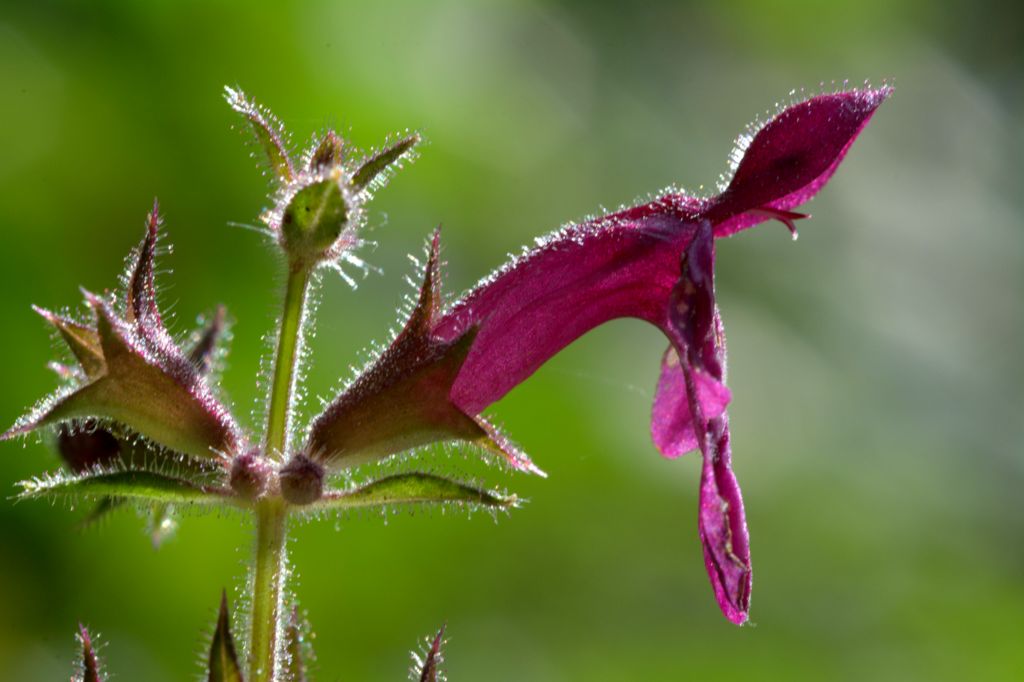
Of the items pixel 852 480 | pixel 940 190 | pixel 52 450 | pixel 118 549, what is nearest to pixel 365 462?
pixel 52 450

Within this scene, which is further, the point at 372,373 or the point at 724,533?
the point at 372,373

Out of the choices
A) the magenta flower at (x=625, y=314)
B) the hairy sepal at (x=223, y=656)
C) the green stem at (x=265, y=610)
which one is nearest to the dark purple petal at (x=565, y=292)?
the magenta flower at (x=625, y=314)

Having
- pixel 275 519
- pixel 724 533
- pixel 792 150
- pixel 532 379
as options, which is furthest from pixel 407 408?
pixel 532 379

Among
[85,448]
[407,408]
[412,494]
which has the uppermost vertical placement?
[85,448]

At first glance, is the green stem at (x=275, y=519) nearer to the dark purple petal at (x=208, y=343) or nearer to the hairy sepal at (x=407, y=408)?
the hairy sepal at (x=407, y=408)

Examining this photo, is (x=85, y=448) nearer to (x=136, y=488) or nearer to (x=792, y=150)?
(x=136, y=488)

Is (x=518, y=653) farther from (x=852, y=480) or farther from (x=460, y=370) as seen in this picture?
(x=460, y=370)
